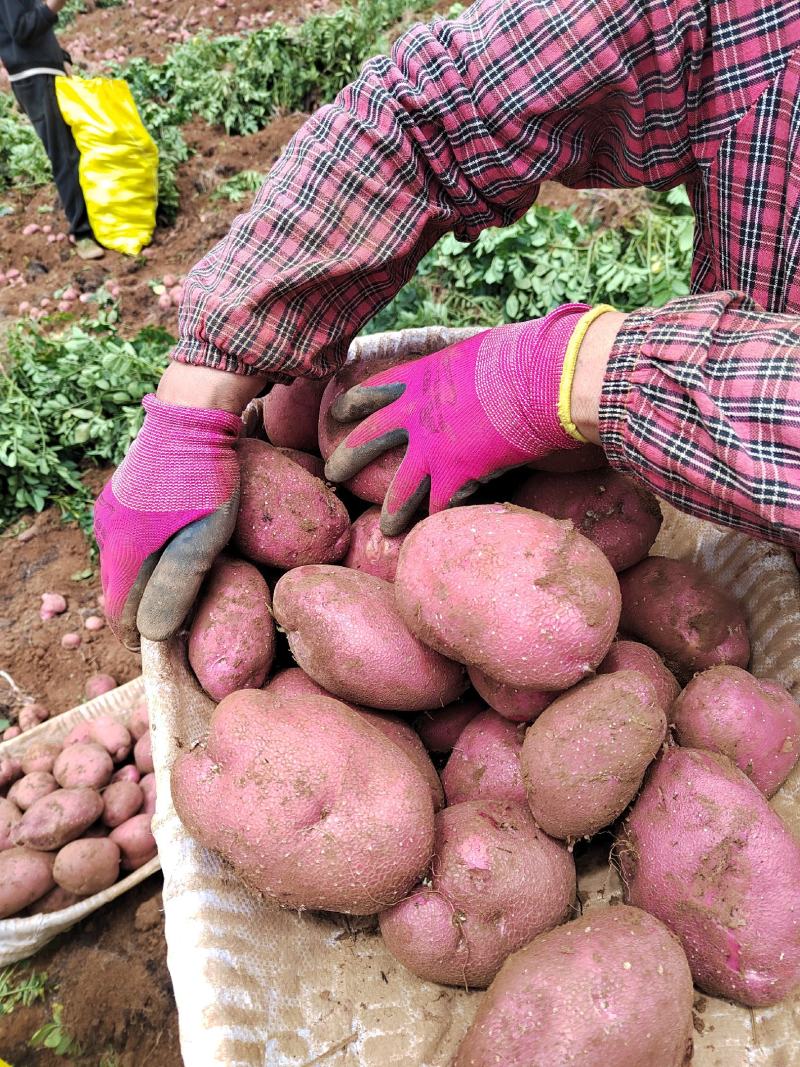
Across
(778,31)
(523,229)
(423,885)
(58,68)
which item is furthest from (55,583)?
(58,68)

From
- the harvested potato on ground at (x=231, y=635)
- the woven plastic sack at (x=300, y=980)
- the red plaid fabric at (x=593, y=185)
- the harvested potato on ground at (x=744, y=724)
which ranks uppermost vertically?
the red plaid fabric at (x=593, y=185)

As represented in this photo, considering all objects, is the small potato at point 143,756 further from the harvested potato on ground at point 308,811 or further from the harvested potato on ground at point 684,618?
the harvested potato on ground at point 684,618

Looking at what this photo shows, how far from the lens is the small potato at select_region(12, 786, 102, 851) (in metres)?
2.21

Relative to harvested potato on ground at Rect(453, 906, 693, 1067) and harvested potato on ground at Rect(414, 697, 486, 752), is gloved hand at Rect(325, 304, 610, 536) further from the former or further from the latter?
harvested potato on ground at Rect(453, 906, 693, 1067)

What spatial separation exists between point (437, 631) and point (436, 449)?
18.2 inches

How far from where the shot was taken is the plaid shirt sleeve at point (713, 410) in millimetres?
1161

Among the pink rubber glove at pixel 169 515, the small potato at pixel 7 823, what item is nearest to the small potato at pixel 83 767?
the small potato at pixel 7 823

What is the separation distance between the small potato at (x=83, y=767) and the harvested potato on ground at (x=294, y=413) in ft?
4.14

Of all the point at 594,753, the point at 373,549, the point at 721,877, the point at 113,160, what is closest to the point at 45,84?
the point at 113,160

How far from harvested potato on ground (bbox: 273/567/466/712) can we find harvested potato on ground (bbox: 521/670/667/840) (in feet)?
0.93

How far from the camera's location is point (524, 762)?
1.34 meters

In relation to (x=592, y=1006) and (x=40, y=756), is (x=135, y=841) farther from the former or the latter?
(x=592, y=1006)

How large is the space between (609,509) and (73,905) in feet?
6.51

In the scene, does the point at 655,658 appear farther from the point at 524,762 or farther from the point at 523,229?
the point at 523,229
